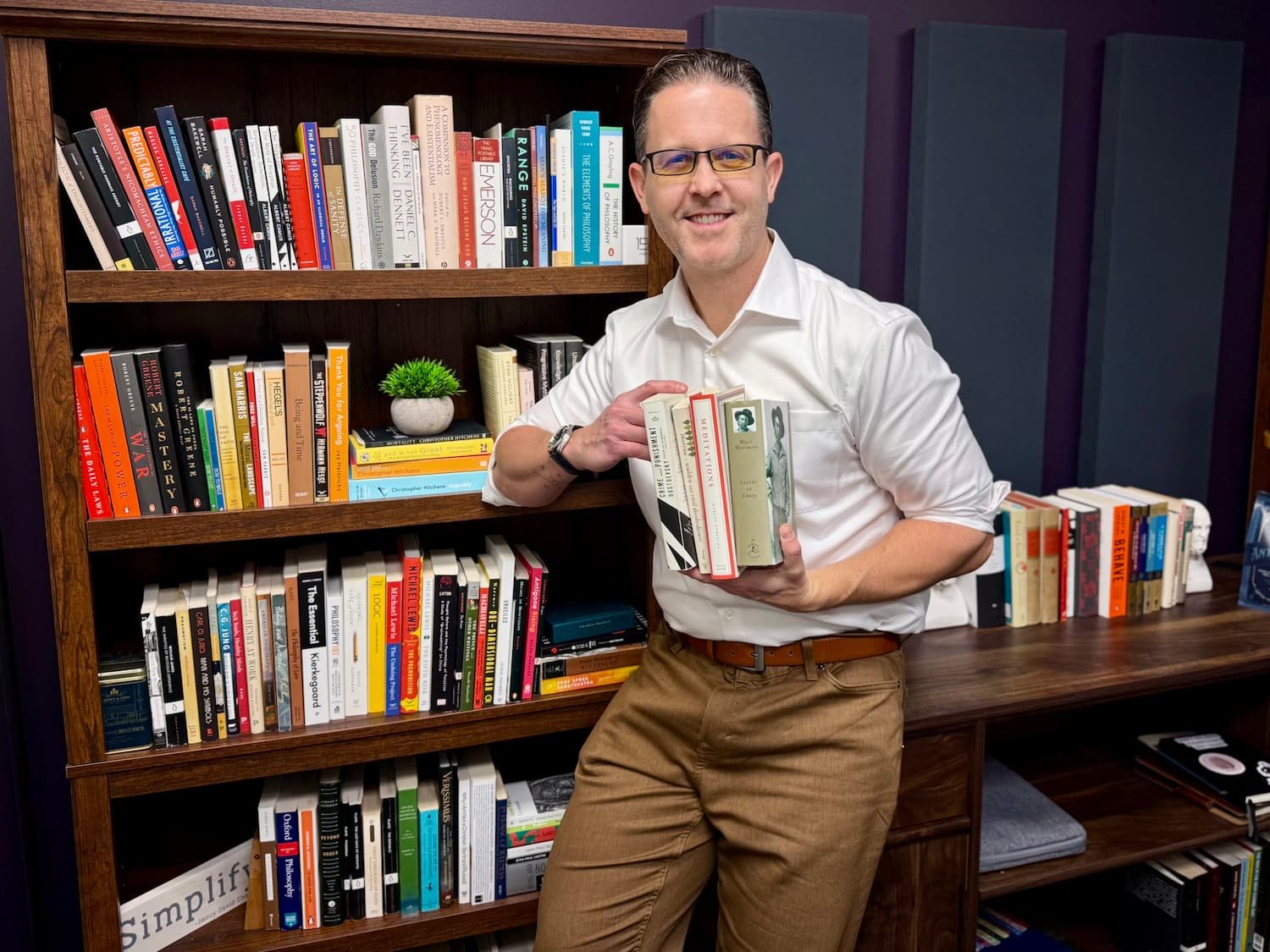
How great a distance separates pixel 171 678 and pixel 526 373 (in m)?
0.77

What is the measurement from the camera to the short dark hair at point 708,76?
5.30 feet

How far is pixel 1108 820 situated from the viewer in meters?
2.35

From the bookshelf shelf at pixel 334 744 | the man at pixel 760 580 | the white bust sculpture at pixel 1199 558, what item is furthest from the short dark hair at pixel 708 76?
the white bust sculpture at pixel 1199 558

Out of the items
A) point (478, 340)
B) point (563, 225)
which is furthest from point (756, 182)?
point (478, 340)

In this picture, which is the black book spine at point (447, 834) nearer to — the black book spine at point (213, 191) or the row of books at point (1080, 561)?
the black book spine at point (213, 191)

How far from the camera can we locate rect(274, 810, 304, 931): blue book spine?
1825mm

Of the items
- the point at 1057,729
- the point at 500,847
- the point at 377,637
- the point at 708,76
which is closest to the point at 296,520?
the point at 377,637

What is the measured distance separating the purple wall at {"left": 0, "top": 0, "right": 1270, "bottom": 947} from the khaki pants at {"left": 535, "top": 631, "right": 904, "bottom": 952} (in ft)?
Answer: 3.40

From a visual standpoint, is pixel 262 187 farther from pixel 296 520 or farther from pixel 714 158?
pixel 714 158

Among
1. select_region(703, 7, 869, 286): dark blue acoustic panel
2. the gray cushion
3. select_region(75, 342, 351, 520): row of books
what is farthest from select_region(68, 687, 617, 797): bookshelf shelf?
select_region(703, 7, 869, 286): dark blue acoustic panel

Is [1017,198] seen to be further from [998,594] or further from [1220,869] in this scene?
[1220,869]

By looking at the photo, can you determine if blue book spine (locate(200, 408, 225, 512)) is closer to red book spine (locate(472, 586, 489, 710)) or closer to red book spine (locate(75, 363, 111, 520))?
red book spine (locate(75, 363, 111, 520))

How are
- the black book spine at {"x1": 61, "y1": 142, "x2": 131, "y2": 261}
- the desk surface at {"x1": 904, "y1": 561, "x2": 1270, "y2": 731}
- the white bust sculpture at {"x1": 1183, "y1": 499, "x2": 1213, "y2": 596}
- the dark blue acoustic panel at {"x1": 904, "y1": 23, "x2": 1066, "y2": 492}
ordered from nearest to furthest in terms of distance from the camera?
the black book spine at {"x1": 61, "y1": 142, "x2": 131, "y2": 261} → the desk surface at {"x1": 904, "y1": 561, "x2": 1270, "y2": 731} → the dark blue acoustic panel at {"x1": 904, "y1": 23, "x2": 1066, "y2": 492} → the white bust sculpture at {"x1": 1183, "y1": 499, "x2": 1213, "y2": 596}

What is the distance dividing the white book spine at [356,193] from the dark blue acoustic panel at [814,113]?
808mm
